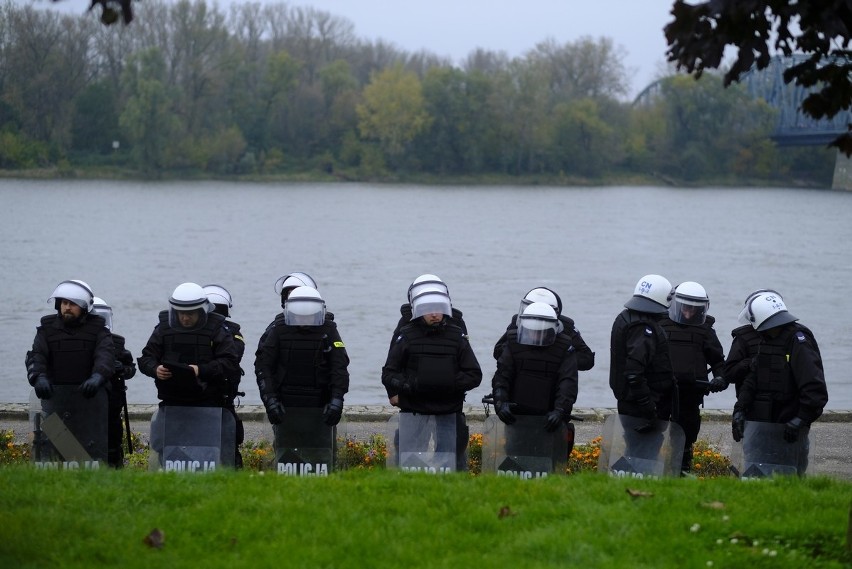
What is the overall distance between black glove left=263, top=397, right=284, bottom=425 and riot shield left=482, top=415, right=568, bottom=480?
58.7 inches

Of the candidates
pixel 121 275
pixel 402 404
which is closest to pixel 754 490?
pixel 402 404

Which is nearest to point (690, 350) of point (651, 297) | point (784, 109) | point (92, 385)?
point (651, 297)

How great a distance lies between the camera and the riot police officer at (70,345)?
9281 millimetres

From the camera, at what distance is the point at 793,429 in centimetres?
885

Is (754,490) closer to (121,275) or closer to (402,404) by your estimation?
(402,404)

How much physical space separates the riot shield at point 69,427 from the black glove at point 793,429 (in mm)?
4900

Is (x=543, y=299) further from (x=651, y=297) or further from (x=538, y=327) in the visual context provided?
(x=538, y=327)

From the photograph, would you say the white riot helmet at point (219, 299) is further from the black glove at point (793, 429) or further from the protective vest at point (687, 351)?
the black glove at point (793, 429)

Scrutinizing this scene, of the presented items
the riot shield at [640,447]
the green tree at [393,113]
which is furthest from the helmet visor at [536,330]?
the green tree at [393,113]

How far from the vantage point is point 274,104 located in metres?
98.1

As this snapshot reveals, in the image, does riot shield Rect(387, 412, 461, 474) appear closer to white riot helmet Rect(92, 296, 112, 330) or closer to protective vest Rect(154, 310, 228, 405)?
protective vest Rect(154, 310, 228, 405)

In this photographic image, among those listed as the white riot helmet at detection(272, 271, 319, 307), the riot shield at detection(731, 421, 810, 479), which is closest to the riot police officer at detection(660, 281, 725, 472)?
the riot shield at detection(731, 421, 810, 479)

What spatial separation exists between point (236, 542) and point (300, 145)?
309 ft

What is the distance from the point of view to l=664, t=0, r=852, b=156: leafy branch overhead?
535 centimetres
